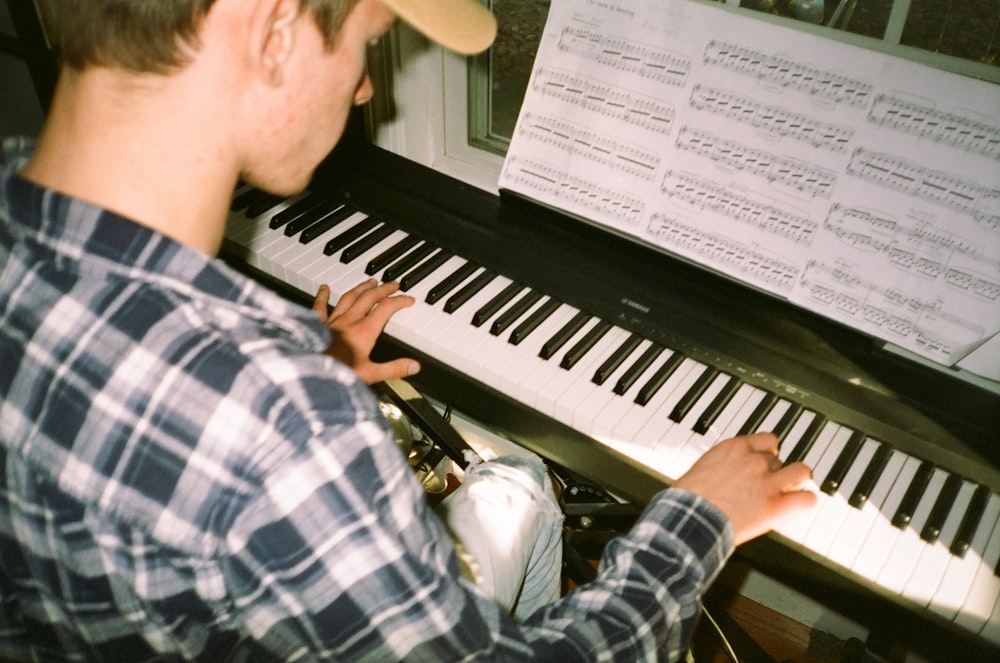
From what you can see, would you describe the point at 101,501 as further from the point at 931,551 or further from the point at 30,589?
the point at 931,551

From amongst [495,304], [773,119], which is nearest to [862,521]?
[773,119]

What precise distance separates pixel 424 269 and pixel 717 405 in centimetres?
77

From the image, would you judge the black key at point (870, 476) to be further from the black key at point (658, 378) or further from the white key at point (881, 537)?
the black key at point (658, 378)

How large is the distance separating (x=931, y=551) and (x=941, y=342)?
0.36m

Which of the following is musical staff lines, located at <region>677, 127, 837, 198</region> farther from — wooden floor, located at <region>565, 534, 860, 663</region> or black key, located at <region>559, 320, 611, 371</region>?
wooden floor, located at <region>565, 534, 860, 663</region>

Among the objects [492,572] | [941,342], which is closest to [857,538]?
[941,342]

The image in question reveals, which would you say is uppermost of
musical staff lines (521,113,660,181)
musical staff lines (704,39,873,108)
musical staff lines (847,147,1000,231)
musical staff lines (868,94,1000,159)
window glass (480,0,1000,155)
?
window glass (480,0,1000,155)

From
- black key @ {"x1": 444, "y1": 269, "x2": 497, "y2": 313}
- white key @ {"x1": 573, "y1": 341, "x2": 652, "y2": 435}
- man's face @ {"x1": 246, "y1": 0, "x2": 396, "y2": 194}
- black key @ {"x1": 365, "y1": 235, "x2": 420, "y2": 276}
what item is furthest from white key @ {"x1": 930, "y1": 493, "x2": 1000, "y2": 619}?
black key @ {"x1": 365, "y1": 235, "x2": 420, "y2": 276}

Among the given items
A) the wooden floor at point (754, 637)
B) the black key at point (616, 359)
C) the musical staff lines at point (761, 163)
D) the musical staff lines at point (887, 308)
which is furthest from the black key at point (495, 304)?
the wooden floor at point (754, 637)

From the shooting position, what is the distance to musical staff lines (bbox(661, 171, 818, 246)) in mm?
1243

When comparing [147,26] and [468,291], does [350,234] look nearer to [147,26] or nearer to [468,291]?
[468,291]

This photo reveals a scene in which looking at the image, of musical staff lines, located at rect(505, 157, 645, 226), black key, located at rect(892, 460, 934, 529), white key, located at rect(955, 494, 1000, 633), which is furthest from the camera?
A: musical staff lines, located at rect(505, 157, 645, 226)

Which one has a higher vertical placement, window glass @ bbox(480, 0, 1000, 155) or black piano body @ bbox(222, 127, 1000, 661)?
window glass @ bbox(480, 0, 1000, 155)

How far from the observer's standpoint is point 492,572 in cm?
122
